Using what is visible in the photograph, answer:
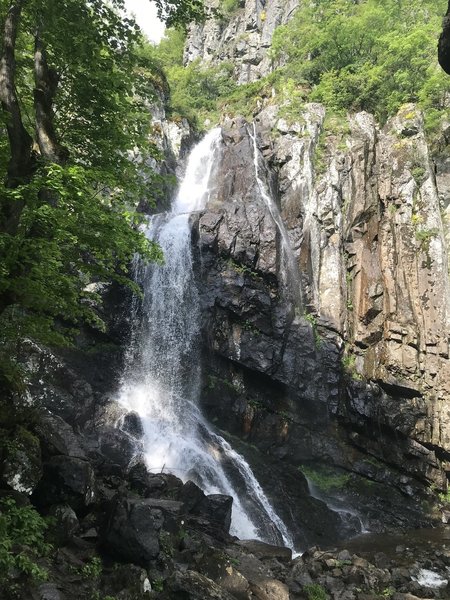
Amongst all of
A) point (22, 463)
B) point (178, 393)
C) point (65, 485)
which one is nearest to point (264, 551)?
point (65, 485)

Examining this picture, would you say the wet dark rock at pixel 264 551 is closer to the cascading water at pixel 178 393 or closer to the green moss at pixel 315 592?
the cascading water at pixel 178 393

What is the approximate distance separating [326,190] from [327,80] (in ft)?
38.4

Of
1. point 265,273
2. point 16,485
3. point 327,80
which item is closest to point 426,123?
point 327,80

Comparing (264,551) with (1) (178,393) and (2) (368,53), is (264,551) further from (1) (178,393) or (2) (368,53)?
(2) (368,53)

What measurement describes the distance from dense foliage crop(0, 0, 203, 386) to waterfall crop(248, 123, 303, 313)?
1331cm

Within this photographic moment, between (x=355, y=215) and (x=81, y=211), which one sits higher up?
(x=355, y=215)

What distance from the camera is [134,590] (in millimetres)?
6500

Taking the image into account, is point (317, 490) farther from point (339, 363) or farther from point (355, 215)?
point (355, 215)

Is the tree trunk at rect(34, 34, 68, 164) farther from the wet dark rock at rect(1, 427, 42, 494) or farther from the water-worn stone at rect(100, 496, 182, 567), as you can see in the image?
the water-worn stone at rect(100, 496, 182, 567)

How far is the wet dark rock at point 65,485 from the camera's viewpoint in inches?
309

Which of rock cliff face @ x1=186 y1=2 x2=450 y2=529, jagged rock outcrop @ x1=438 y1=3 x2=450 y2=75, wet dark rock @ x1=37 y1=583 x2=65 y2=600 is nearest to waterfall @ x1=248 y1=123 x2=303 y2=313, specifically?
rock cliff face @ x1=186 y1=2 x2=450 y2=529

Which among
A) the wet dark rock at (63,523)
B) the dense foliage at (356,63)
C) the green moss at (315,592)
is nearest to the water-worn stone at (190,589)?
the wet dark rock at (63,523)

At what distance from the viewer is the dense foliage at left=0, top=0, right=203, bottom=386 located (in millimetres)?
6762

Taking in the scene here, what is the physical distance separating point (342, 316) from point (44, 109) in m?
18.1
